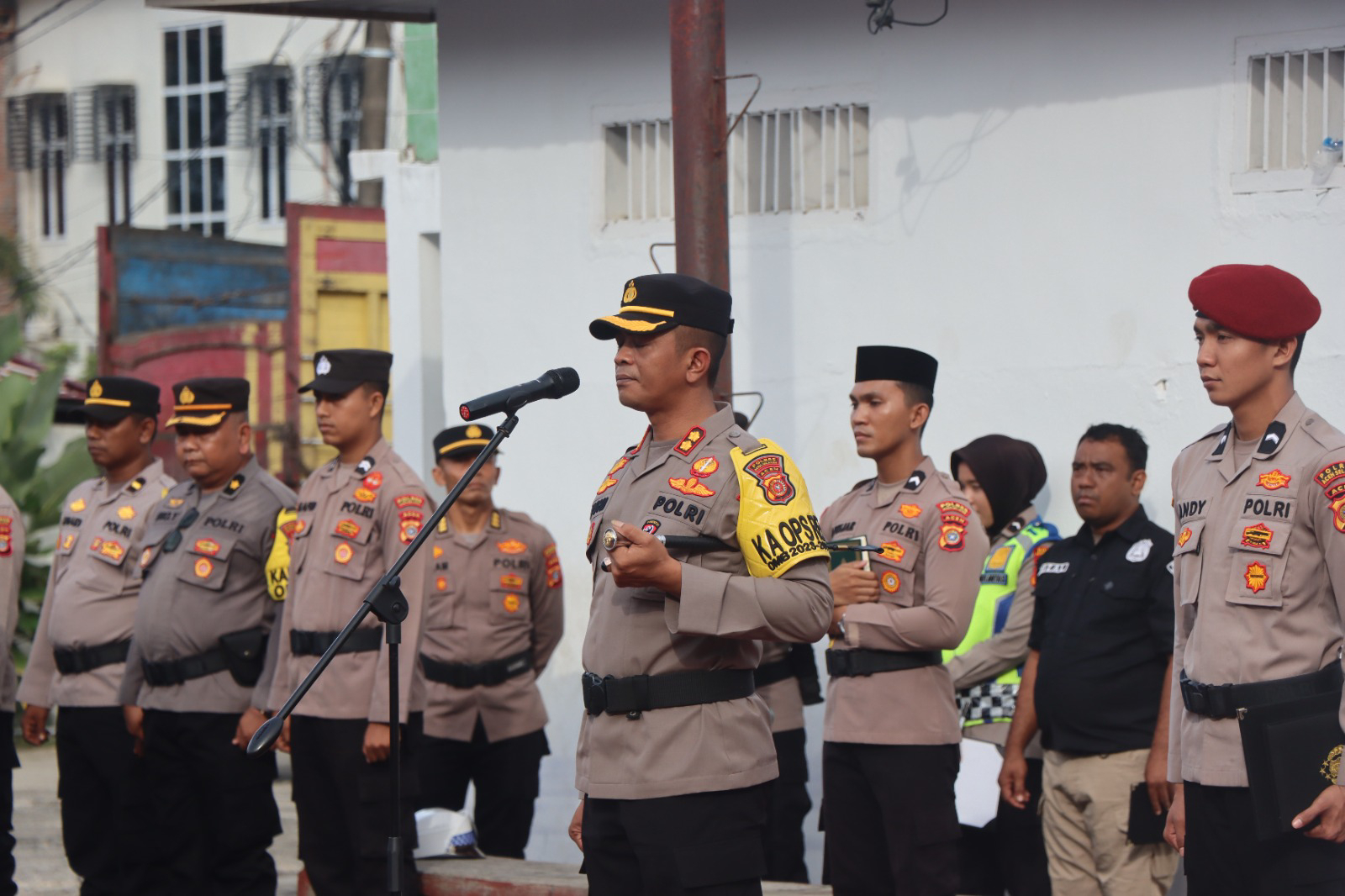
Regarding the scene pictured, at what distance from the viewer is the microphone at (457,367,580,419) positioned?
4.16m

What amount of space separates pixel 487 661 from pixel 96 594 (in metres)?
1.73

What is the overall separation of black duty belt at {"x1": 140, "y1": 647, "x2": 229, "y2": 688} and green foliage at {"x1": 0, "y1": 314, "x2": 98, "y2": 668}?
6.81m

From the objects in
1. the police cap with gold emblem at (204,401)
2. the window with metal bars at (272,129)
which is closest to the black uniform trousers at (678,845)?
the police cap with gold emblem at (204,401)

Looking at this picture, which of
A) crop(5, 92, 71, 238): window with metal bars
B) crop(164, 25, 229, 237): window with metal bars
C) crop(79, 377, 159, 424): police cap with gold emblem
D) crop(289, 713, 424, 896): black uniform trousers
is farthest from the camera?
crop(5, 92, 71, 238): window with metal bars

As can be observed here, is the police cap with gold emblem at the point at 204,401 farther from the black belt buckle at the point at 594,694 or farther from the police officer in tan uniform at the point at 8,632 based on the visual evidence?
the black belt buckle at the point at 594,694

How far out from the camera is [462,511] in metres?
7.82

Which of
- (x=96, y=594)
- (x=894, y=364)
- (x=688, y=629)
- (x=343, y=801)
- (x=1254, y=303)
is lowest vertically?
(x=343, y=801)

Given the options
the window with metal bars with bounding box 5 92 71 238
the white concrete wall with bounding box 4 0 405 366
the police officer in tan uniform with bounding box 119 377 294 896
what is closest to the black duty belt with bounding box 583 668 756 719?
the police officer in tan uniform with bounding box 119 377 294 896

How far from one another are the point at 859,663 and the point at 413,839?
2123 mm

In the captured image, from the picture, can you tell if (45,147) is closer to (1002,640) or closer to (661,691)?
Result: (1002,640)

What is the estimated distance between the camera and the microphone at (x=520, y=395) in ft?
13.6

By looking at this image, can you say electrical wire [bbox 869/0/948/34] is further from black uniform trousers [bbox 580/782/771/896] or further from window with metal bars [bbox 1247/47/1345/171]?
black uniform trousers [bbox 580/782/771/896]

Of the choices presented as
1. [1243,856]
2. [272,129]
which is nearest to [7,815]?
[1243,856]

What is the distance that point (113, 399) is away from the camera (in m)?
7.38
